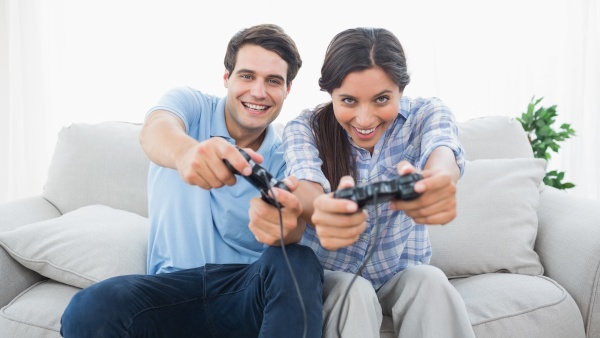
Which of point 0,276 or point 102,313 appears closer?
point 102,313

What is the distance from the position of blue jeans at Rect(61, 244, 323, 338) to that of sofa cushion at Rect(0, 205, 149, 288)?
0.27 meters

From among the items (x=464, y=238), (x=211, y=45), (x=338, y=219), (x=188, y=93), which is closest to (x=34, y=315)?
(x=188, y=93)

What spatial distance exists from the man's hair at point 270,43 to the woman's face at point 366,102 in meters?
0.33

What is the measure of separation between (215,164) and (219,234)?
542 millimetres

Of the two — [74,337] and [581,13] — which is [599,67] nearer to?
[581,13]

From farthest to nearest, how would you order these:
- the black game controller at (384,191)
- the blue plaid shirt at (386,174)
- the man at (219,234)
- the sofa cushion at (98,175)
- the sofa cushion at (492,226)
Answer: the sofa cushion at (98,175) → the sofa cushion at (492,226) → the blue plaid shirt at (386,174) → the man at (219,234) → the black game controller at (384,191)

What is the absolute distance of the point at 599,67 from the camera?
324 centimetres

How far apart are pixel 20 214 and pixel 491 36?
2441 millimetres

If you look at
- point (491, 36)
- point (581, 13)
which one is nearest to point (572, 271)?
point (491, 36)

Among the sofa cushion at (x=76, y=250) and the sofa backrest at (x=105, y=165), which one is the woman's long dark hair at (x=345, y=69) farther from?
the sofa backrest at (x=105, y=165)

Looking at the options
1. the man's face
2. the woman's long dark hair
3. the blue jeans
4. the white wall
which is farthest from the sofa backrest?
the white wall

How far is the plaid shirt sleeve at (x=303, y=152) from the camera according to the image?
136cm

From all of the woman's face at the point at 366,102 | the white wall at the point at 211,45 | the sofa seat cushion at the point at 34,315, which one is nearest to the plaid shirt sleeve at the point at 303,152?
the woman's face at the point at 366,102

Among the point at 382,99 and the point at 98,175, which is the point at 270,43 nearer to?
the point at 382,99
